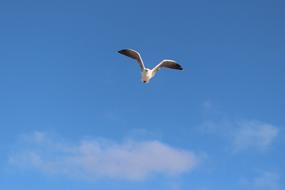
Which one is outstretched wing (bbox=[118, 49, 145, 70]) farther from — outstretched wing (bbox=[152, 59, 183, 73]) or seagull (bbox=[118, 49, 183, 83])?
outstretched wing (bbox=[152, 59, 183, 73])

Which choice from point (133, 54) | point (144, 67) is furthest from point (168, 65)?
point (133, 54)

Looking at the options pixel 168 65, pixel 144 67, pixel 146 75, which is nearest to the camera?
pixel 146 75

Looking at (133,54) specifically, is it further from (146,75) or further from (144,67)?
(146,75)

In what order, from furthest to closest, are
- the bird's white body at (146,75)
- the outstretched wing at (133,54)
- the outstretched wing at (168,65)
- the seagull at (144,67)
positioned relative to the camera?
1. the outstretched wing at (168,65)
2. the outstretched wing at (133,54)
3. the seagull at (144,67)
4. the bird's white body at (146,75)

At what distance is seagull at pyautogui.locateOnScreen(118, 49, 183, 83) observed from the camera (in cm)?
5503

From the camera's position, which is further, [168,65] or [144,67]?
[168,65]

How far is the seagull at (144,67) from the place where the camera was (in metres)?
55.0

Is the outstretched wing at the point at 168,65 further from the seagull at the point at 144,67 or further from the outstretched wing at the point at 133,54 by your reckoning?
the outstretched wing at the point at 133,54

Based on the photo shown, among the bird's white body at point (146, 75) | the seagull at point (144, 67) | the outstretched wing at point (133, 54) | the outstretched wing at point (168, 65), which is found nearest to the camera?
the bird's white body at point (146, 75)

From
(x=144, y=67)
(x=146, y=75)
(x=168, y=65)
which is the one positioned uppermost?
(x=168, y=65)

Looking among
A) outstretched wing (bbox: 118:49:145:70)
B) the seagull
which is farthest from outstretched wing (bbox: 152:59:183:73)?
outstretched wing (bbox: 118:49:145:70)

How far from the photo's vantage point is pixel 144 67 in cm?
5656

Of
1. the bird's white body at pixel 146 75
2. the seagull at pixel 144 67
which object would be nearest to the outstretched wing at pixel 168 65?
the seagull at pixel 144 67

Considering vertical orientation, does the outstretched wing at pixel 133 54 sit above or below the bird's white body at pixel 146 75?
above
